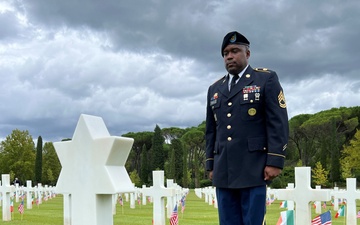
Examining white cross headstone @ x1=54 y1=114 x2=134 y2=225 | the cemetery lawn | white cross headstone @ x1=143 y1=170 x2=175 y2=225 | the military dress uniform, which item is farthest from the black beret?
the cemetery lawn

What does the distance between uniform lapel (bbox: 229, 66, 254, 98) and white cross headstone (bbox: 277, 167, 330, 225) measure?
2911mm

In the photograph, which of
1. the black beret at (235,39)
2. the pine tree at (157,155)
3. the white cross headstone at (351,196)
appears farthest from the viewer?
the pine tree at (157,155)

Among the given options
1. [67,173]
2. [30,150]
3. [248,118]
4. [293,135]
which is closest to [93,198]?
[67,173]

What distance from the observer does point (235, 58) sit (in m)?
4.12

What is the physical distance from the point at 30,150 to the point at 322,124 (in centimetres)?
3199

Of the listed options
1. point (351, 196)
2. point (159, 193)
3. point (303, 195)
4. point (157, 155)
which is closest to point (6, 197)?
point (159, 193)

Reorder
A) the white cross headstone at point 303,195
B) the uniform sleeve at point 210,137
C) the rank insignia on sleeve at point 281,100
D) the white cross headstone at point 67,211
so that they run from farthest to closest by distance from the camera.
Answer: the white cross headstone at point 67,211 < the white cross headstone at point 303,195 < the uniform sleeve at point 210,137 < the rank insignia on sleeve at point 281,100

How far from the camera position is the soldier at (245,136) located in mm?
3891

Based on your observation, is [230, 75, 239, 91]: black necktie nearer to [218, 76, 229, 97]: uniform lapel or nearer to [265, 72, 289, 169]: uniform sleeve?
[218, 76, 229, 97]: uniform lapel

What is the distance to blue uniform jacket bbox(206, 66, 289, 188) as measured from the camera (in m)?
3.90

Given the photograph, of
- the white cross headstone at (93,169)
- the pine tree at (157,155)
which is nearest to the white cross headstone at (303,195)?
the white cross headstone at (93,169)

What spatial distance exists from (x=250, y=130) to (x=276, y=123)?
22 cm

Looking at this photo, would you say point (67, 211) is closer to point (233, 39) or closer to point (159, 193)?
point (159, 193)

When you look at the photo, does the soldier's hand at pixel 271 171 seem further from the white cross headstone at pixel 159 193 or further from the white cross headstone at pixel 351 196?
the white cross headstone at pixel 351 196
